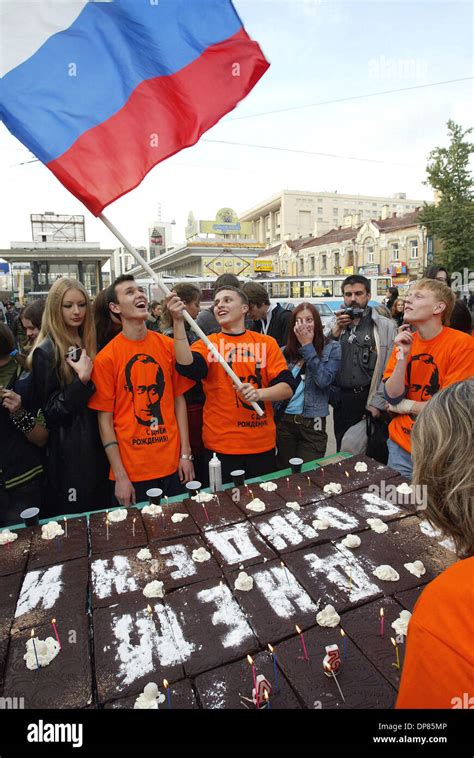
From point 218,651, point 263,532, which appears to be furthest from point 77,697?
point 263,532

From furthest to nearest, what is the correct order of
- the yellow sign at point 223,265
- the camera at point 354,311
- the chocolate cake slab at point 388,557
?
the yellow sign at point 223,265, the camera at point 354,311, the chocolate cake slab at point 388,557

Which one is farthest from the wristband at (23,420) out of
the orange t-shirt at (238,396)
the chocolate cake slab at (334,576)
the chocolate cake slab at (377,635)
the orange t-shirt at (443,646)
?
the orange t-shirt at (443,646)

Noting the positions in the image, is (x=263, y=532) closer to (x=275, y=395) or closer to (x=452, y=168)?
(x=275, y=395)

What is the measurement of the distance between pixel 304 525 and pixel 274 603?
0.60 m

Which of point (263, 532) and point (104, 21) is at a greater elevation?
point (104, 21)

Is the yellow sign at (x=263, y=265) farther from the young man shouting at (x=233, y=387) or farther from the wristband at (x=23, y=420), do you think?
the wristband at (x=23, y=420)

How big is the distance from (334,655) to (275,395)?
2.04 metres

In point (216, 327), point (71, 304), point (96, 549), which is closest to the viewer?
point (96, 549)

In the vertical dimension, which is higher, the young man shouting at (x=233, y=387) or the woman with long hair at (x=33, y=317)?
the woman with long hair at (x=33, y=317)

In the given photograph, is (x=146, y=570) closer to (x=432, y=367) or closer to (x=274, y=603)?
(x=274, y=603)

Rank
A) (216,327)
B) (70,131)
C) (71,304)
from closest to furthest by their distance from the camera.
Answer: (70,131) → (71,304) → (216,327)

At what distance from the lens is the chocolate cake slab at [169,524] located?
234 centimetres

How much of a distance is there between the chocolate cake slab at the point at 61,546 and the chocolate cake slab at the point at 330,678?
3.80ft

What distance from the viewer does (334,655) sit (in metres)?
1.51
